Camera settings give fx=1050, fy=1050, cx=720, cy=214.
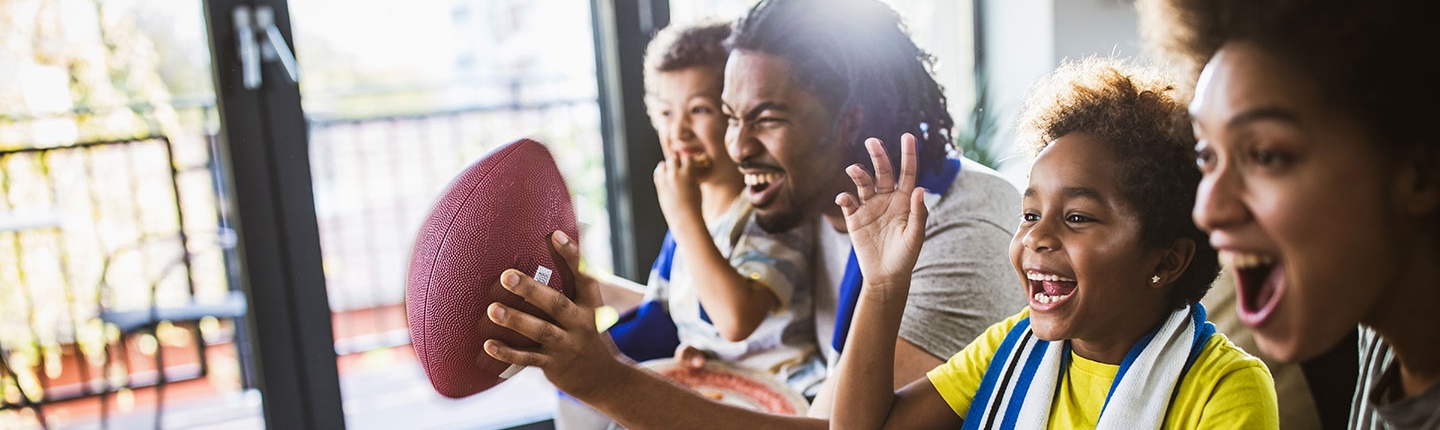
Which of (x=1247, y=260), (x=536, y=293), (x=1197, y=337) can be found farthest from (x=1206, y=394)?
(x=536, y=293)

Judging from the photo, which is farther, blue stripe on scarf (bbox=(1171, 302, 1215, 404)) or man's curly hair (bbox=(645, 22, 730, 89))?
man's curly hair (bbox=(645, 22, 730, 89))

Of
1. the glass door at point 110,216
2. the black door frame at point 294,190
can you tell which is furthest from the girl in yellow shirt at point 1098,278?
the glass door at point 110,216

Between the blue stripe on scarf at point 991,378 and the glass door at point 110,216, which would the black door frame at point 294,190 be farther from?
the blue stripe on scarf at point 991,378

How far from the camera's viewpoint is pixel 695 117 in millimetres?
1767

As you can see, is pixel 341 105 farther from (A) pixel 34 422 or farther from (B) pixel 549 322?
(B) pixel 549 322

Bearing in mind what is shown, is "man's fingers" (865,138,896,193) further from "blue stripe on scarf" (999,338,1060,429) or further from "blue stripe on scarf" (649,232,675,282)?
"blue stripe on scarf" (649,232,675,282)

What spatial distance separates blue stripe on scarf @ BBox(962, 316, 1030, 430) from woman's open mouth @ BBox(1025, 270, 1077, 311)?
86 mm

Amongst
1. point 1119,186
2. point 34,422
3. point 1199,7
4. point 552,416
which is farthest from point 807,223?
point 34,422

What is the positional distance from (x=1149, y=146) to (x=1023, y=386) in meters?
0.28

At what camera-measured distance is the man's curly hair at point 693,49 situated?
1.75 m

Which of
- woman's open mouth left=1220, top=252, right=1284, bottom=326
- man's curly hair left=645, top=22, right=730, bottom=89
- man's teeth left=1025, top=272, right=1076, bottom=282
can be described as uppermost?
man's curly hair left=645, top=22, right=730, bottom=89

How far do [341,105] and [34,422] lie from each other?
176 cm

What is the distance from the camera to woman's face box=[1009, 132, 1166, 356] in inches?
38.7

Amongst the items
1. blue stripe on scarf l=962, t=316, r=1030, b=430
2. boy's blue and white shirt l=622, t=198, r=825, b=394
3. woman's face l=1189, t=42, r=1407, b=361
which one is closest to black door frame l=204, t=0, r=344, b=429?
boy's blue and white shirt l=622, t=198, r=825, b=394
